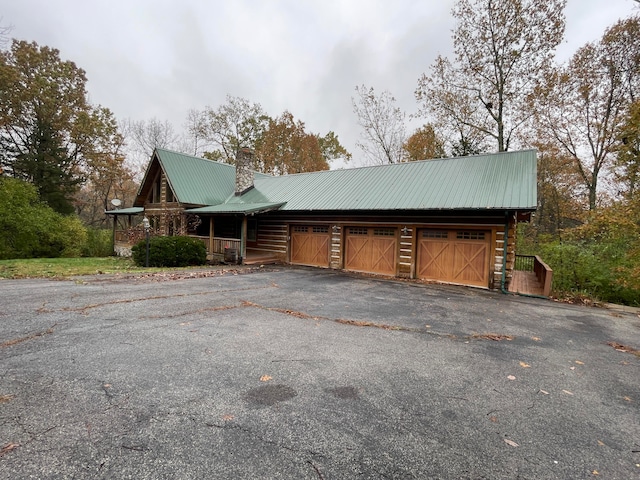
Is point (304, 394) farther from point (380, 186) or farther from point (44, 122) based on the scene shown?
point (44, 122)

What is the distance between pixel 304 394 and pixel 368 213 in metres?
10.6

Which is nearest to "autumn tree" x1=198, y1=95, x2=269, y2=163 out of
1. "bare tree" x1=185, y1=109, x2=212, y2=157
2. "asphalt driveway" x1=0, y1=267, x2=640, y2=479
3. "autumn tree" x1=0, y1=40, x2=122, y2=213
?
"bare tree" x1=185, y1=109, x2=212, y2=157

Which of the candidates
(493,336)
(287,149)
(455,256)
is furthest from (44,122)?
(493,336)

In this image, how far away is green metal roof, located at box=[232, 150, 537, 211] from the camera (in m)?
10.9

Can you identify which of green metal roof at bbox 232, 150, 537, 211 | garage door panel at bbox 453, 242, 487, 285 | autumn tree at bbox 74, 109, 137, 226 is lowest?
garage door panel at bbox 453, 242, 487, 285

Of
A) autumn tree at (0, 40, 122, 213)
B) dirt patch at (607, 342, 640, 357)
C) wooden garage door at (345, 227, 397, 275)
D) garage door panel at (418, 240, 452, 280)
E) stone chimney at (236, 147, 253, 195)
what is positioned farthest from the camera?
autumn tree at (0, 40, 122, 213)

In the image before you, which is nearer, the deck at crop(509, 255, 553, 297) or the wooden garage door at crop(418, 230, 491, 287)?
the deck at crop(509, 255, 553, 297)

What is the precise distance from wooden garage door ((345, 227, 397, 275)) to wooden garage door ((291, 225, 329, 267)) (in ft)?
3.95

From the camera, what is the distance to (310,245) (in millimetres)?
15578

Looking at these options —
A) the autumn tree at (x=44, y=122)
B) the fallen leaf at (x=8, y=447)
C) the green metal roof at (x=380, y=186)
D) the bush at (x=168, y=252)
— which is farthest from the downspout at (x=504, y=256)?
the autumn tree at (x=44, y=122)

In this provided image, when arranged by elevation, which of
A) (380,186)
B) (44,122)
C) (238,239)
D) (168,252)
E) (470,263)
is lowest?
(168,252)

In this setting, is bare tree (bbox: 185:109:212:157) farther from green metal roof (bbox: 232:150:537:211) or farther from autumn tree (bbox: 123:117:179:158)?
green metal roof (bbox: 232:150:537:211)

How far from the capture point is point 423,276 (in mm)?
12320

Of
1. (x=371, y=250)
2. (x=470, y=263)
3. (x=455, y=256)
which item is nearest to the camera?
(x=470, y=263)
